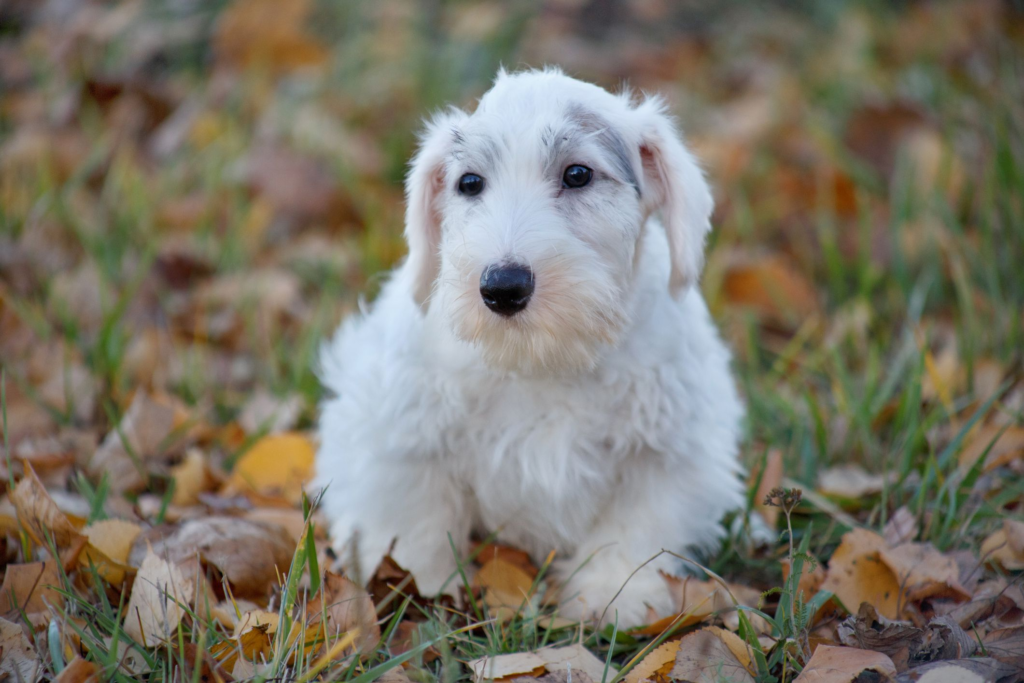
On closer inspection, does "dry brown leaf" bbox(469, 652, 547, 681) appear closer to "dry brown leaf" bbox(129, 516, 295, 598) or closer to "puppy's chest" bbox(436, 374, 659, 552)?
"puppy's chest" bbox(436, 374, 659, 552)

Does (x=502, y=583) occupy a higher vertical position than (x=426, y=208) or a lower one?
lower

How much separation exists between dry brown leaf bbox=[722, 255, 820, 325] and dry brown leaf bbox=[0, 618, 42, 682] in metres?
3.76

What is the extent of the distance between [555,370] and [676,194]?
659 mm

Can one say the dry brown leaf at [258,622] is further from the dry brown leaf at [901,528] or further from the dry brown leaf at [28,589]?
the dry brown leaf at [901,528]

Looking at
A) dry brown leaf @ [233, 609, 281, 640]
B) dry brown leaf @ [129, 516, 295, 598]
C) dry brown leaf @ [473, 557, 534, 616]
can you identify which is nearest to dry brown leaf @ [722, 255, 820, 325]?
dry brown leaf @ [473, 557, 534, 616]

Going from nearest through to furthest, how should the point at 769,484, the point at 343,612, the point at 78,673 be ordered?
the point at 78,673
the point at 343,612
the point at 769,484

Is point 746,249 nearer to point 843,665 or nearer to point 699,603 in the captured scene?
point 699,603

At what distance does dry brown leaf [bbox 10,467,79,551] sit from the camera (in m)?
2.45

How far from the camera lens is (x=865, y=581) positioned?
2549mm

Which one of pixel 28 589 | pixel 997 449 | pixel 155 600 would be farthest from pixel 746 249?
pixel 28 589

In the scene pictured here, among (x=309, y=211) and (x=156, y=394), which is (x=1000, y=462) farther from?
(x=309, y=211)

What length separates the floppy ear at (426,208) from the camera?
2654mm

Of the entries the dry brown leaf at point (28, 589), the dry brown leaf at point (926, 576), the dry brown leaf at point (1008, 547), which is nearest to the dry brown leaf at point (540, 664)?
the dry brown leaf at point (926, 576)

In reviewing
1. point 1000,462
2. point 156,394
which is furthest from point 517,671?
point 156,394
